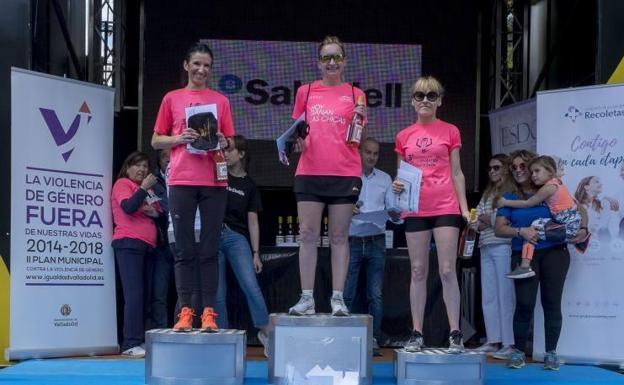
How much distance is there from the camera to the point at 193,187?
4.77 meters

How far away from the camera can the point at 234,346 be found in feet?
15.1

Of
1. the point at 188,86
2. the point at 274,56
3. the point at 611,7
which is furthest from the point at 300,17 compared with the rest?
the point at 188,86

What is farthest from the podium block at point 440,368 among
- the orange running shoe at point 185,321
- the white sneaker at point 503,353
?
the white sneaker at point 503,353

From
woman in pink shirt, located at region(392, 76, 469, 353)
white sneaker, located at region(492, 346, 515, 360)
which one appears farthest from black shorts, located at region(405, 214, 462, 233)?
white sneaker, located at region(492, 346, 515, 360)

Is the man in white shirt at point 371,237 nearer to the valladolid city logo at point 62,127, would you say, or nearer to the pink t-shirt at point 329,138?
the pink t-shirt at point 329,138

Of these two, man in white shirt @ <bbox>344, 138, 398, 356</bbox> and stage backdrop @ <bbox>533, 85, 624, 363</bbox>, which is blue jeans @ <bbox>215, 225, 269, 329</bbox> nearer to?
man in white shirt @ <bbox>344, 138, 398, 356</bbox>

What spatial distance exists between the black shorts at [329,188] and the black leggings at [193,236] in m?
0.47

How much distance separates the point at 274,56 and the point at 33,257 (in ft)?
10.2

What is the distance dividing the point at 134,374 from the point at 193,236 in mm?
939

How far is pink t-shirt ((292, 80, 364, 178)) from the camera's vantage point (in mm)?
4848

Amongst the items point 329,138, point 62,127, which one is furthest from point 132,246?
point 329,138

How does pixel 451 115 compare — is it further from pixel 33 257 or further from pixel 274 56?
pixel 33 257

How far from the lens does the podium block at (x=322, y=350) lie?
4.55 metres

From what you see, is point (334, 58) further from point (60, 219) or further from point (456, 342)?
point (60, 219)
